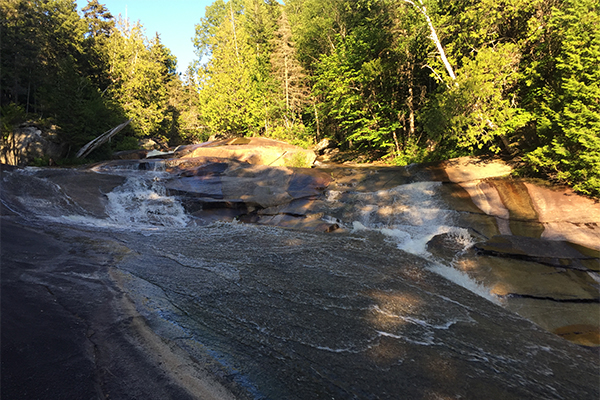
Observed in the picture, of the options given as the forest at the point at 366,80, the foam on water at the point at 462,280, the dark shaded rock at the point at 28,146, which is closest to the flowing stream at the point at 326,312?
the foam on water at the point at 462,280

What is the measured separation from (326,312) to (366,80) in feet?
55.2

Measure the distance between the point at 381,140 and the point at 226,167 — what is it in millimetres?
10489

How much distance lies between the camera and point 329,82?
21.9 meters

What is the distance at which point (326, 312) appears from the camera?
14.5ft

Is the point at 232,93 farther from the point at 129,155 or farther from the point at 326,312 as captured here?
the point at 326,312

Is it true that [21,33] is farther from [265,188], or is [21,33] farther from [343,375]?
[343,375]

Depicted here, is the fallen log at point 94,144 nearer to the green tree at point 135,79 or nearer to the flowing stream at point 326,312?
the green tree at point 135,79

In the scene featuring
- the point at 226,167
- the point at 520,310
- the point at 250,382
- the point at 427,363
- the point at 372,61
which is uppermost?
the point at 372,61

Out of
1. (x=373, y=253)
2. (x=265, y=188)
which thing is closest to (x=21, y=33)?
(x=265, y=188)

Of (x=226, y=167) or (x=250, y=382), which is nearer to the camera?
(x=250, y=382)

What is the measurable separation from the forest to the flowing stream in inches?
190

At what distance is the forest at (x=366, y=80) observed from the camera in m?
9.41

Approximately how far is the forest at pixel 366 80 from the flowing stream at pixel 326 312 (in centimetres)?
484

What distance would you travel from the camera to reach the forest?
9406mm
